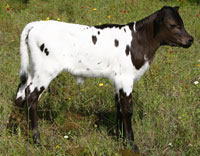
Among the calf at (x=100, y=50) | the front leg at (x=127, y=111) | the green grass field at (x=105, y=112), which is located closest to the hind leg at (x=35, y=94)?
the calf at (x=100, y=50)

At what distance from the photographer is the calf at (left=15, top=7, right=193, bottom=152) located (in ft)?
10.7

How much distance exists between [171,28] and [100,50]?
34.2 inches

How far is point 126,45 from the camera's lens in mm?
3371

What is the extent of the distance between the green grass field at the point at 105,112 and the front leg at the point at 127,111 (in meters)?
0.11

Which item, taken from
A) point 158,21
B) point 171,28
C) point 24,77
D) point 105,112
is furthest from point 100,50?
point 105,112

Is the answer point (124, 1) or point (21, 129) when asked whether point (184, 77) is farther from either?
point (124, 1)

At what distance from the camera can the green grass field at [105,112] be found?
3.25 meters

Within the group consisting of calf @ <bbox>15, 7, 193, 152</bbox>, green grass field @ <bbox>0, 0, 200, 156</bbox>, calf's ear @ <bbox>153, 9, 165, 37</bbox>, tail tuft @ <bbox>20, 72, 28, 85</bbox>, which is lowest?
green grass field @ <bbox>0, 0, 200, 156</bbox>

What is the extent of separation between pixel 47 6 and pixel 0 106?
16.3 ft

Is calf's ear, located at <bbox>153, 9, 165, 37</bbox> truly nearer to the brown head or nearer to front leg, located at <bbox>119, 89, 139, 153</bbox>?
the brown head

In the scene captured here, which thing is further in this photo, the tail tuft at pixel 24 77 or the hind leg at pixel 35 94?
the tail tuft at pixel 24 77

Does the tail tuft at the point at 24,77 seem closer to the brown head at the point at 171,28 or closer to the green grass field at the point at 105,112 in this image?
the green grass field at the point at 105,112

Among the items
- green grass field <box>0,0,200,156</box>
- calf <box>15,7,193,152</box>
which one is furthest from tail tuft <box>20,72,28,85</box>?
green grass field <box>0,0,200,156</box>

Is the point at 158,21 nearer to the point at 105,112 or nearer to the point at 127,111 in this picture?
the point at 127,111
